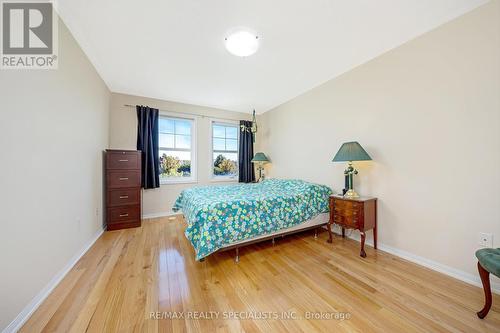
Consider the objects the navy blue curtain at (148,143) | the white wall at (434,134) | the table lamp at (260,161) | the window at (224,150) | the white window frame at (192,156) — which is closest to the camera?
the white wall at (434,134)

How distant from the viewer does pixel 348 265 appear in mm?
1925

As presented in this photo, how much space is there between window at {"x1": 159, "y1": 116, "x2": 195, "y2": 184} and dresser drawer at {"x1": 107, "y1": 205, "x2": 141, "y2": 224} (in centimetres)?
86

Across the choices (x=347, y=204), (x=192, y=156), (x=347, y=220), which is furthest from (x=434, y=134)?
(x=192, y=156)

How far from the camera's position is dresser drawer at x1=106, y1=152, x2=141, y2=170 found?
2.92 metres

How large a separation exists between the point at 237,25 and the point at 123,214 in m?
3.29

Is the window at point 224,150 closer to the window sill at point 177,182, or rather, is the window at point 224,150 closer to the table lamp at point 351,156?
the window sill at point 177,182

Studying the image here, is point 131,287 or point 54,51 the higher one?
point 54,51

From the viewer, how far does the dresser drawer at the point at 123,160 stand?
2.92m

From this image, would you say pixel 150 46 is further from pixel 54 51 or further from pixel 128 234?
pixel 128 234

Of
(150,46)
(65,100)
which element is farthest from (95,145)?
(150,46)

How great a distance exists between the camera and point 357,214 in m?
2.15

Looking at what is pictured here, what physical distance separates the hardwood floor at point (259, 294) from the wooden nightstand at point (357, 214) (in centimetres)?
33

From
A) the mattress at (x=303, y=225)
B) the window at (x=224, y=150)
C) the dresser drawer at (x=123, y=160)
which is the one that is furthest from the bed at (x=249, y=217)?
the window at (x=224, y=150)

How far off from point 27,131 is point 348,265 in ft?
10.2
